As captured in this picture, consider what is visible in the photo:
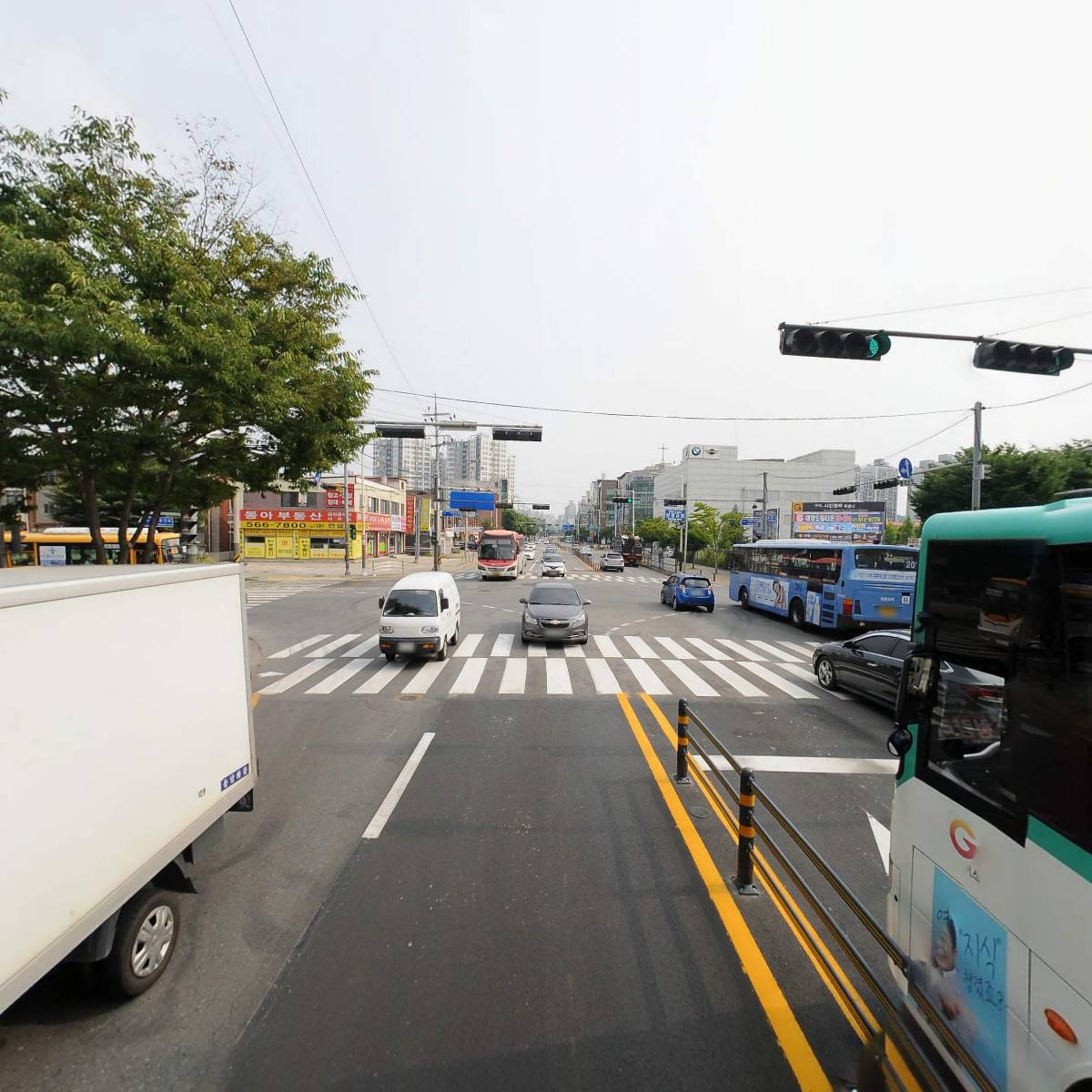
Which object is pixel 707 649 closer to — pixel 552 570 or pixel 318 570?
pixel 552 570

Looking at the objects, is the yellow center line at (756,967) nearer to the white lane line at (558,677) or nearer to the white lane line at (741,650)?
the white lane line at (558,677)

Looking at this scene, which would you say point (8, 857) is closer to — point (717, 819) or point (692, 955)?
point (692, 955)

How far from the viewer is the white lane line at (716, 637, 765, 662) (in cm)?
1450

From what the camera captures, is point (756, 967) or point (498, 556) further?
point (498, 556)

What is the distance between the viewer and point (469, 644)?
15.1 meters

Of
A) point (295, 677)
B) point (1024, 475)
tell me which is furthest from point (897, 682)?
point (1024, 475)

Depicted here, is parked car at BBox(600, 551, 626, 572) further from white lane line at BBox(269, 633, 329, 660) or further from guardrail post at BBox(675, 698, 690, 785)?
guardrail post at BBox(675, 698, 690, 785)

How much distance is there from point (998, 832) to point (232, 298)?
12105mm

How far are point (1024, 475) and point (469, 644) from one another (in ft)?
85.1

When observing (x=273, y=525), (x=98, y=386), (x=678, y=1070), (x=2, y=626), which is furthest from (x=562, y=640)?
(x=273, y=525)

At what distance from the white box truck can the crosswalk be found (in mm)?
6534

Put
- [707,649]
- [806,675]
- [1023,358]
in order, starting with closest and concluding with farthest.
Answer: [1023,358] → [806,675] → [707,649]

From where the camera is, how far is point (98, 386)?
871cm

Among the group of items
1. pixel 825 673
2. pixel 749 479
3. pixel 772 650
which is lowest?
pixel 772 650
